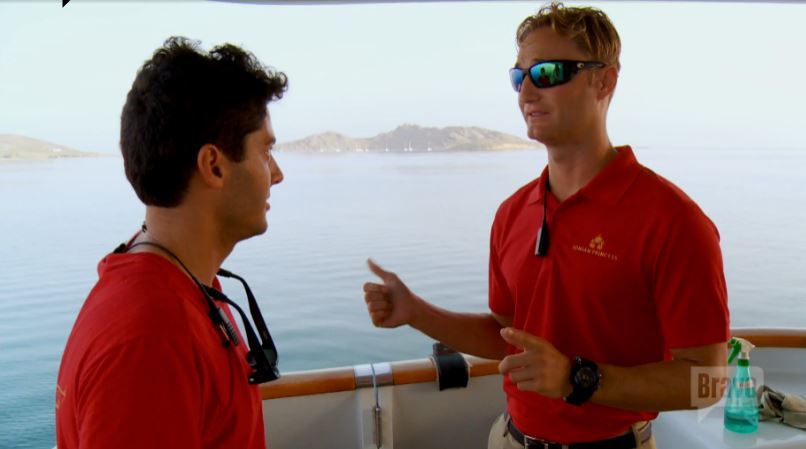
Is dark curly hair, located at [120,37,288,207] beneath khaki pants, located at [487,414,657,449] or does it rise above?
above

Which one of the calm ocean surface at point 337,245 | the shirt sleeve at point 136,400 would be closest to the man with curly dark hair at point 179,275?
the shirt sleeve at point 136,400

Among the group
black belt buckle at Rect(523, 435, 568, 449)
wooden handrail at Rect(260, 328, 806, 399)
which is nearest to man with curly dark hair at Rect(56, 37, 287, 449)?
black belt buckle at Rect(523, 435, 568, 449)

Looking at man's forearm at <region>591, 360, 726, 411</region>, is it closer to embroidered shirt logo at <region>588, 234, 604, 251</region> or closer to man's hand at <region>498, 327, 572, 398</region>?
man's hand at <region>498, 327, 572, 398</region>

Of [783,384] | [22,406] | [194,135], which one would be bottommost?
[22,406]

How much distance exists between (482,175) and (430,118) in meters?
1.90

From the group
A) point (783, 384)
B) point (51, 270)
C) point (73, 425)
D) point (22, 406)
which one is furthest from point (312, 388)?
point (51, 270)

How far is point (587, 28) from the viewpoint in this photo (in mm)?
1453

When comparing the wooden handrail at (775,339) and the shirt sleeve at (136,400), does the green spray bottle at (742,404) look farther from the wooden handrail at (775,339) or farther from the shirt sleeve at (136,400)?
the shirt sleeve at (136,400)

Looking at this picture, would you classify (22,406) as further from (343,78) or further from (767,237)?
(767,237)

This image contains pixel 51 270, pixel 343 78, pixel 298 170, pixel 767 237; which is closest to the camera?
pixel 51 270

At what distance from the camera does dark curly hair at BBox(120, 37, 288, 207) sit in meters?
0.91

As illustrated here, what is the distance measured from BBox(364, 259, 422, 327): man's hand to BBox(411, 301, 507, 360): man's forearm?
0.05 meters

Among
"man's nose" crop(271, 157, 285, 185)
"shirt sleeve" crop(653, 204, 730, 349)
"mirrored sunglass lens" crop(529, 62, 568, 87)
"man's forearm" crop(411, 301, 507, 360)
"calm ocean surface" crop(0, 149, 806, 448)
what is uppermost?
"mirrored sunglass lens" crop(529, 62, 568, 87)

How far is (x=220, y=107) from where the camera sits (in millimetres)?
939
